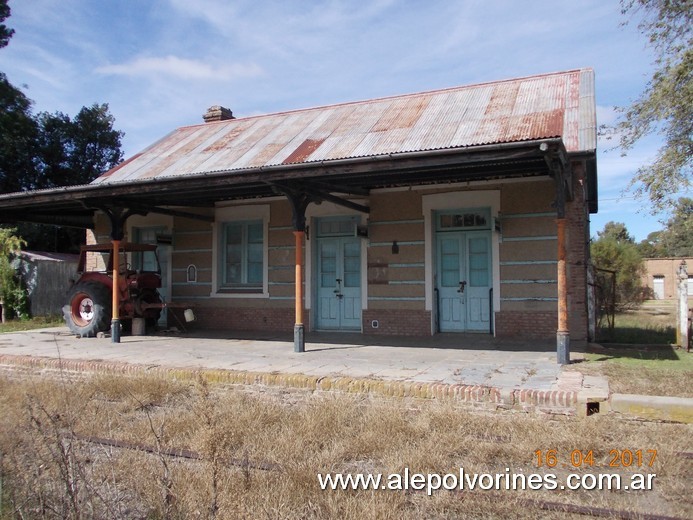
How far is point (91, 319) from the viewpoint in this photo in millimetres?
11273

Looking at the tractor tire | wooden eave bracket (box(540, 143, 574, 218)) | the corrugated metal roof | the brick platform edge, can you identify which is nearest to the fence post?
the corrugated metal roof

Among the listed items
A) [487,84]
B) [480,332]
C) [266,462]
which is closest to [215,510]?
[266,462]

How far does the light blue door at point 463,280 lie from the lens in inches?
397

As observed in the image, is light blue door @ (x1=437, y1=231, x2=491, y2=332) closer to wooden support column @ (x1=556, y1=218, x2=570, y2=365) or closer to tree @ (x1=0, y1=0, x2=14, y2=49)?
wooden support column @ (x1=556, y1=218, x2=570, y2=365)

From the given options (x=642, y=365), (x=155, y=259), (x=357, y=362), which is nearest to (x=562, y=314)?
(x=642, y=365)

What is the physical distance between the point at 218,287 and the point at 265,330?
1.59 m

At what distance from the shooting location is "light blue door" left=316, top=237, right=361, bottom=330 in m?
11.1

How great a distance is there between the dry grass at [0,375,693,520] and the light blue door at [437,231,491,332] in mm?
4675

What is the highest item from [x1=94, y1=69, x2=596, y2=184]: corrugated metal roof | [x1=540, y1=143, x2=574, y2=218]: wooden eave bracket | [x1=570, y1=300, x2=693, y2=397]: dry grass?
[x1=94, y1=69, x2=596, y2=184]: corrugated metal roof

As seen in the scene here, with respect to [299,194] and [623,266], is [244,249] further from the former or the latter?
[623,266]

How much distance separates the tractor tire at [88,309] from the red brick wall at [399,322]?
534 cm

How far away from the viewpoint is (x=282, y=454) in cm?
438

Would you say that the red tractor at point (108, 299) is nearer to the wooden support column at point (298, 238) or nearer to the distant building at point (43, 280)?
the wooden support column at point (298, 238)

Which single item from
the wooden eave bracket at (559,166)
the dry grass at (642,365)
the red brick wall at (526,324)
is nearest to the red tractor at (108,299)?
the red brick wall at (526,324)
